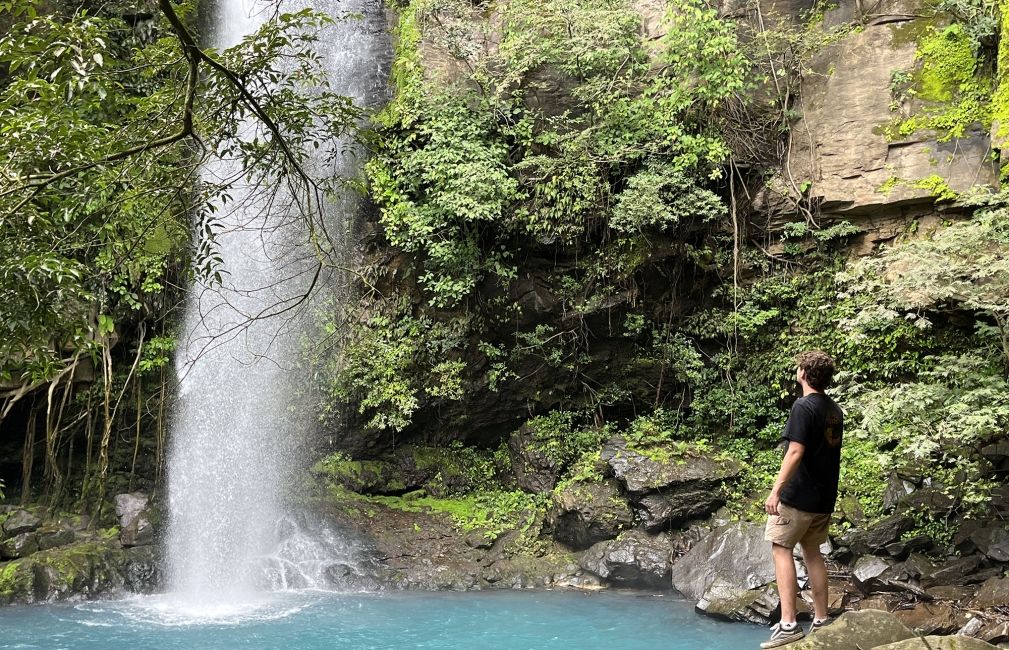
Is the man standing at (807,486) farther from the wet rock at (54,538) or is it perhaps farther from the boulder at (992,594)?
the wet rock at (54,538)

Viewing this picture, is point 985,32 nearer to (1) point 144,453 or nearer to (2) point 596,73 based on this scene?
(2) point 596,73

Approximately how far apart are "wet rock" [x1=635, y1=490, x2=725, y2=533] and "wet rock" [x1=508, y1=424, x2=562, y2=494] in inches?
68.8

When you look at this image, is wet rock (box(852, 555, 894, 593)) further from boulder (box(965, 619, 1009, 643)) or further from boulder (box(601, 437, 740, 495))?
boulder (box(601, 437, 740, 495))

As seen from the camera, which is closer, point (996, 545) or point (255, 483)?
point (996, 545)

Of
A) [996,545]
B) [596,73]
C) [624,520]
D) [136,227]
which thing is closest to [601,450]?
[624,520]

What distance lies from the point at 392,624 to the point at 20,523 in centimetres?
551

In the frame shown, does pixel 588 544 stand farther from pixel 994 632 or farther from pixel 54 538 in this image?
pixel 54 538

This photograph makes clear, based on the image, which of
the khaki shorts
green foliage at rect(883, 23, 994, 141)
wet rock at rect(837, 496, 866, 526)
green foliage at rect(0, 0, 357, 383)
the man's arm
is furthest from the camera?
green foliage at rect(883, 23, 994, 141)

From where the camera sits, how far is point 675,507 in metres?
8.98

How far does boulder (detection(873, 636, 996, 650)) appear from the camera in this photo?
3609mm

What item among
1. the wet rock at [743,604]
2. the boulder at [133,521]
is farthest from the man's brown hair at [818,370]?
the boulder at [133,521]

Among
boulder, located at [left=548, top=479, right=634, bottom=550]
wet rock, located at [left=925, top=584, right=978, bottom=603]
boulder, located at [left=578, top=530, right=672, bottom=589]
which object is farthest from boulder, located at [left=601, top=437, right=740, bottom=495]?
wet rock, located at [left=925, top=584, right=978, bottom=603]

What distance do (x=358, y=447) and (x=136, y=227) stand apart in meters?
6.62

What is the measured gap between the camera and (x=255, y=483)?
10219 millimetres
